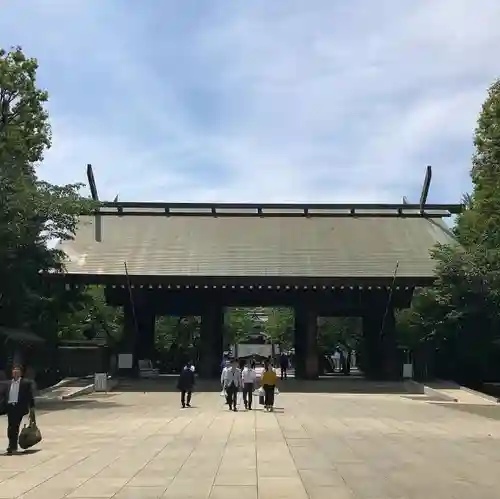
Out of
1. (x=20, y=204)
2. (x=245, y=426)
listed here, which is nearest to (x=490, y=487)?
(x=245, y=426)

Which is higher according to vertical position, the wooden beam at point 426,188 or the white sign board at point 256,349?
the wooden beam at point 426,188

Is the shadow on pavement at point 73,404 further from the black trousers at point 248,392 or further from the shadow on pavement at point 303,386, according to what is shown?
the shadow on pavement at point 303,386

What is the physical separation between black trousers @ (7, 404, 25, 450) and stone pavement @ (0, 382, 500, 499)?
0.55 meters

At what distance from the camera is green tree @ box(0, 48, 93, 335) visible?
2544cm

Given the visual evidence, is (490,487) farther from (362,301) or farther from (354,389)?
(362,301)

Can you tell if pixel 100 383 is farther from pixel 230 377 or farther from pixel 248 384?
pixel 230 377

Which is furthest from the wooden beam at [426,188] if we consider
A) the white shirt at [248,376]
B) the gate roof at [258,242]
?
the white shirt at [248,376]

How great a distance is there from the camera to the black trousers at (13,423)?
40.2ft

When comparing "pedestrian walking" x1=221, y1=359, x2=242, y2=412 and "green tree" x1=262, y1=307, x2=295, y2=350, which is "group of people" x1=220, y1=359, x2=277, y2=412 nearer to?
"pedestrian walking" x1=221, y1=359, x2=242, y2=412

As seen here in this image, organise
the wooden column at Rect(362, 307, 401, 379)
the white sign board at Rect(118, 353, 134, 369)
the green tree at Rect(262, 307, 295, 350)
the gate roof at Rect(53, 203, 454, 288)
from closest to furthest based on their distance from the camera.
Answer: the white sign board at Rect(118, 353, 134, 369)
the gate roof at Rect(53, 203, 454, 288)
the wooden column at Rect(362, 307, 401, 379)
the green tree at Rect(262, 307, 295, 350)

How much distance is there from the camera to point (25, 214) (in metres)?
25.5

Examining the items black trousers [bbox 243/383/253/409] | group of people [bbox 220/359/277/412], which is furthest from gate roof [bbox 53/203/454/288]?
black trousers [bbox 243/383/253/409]

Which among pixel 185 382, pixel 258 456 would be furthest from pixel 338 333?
pixel 258 456

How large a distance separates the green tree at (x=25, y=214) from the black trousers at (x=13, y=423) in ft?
42.2
